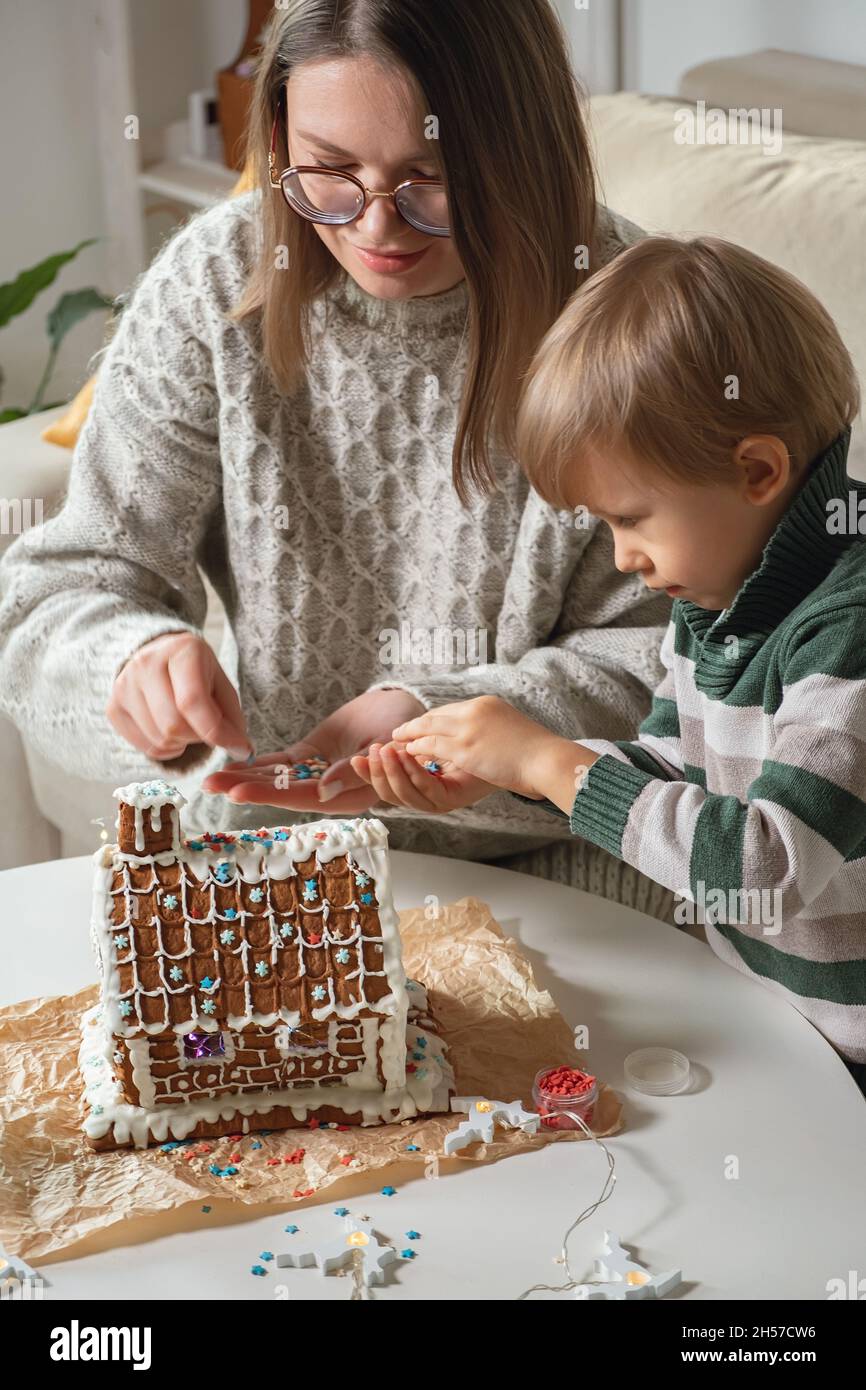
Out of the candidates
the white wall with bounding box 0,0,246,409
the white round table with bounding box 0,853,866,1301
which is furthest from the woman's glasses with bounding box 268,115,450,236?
the white wall with bounding box 0,0,246,409

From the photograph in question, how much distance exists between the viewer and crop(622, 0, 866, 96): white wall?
205 cm

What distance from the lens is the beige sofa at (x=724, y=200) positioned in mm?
1653

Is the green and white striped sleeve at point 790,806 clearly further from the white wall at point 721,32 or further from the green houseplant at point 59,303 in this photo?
the green houseplant at point 59,303

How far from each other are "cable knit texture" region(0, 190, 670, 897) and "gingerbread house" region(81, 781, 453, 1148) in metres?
0.31

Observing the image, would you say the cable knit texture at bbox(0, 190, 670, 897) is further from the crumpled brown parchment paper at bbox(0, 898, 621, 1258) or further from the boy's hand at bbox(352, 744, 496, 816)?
the crumpled brown parchment paper at bbox(0, 898, 621, 1258)

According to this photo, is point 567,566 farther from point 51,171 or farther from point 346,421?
point 51,171

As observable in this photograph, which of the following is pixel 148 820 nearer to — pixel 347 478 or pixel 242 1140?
pixel 242 1140

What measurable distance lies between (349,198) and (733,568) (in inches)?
Answer: 16.5

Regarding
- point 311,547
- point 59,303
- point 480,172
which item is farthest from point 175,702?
point 59,303

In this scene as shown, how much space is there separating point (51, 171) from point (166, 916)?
258cm
